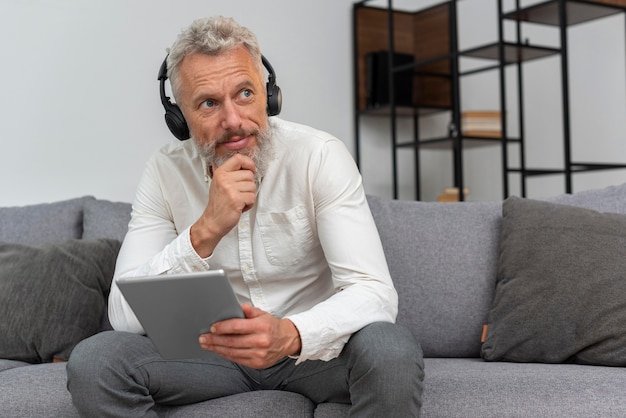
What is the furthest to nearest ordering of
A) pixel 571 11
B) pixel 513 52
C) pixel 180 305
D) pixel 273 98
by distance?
1. pixel 513 52
2. pixel 571 11
3. pixel 273 98
4. pixel 180 305

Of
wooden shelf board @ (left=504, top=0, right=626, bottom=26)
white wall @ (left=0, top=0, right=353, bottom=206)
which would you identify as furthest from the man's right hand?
wooden shelf board @ (left=504, top=0, right=626, bottom=26)

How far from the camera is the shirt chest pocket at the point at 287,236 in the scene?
1690 mm

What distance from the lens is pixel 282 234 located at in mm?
1706

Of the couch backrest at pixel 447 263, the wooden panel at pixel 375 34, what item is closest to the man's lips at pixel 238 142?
the couch backrest at pixel 447 263

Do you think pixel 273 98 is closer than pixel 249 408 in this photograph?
No

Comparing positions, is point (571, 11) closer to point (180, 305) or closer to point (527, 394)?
point (527, 394)

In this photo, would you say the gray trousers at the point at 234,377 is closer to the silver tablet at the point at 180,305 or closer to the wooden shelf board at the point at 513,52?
the silver tablet at the point at 180,305

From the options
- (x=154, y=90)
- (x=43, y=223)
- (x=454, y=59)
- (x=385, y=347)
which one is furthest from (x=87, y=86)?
(x=385, y=347)

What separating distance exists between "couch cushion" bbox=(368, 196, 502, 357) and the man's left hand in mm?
781

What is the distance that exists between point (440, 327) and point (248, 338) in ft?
2.82

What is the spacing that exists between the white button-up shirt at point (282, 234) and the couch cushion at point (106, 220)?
0.53 meters

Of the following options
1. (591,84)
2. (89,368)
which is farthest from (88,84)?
(591,84)

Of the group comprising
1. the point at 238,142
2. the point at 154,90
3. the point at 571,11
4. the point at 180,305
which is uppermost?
the point at 571,11

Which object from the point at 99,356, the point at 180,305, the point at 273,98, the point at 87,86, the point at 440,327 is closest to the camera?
the point at 180,305
